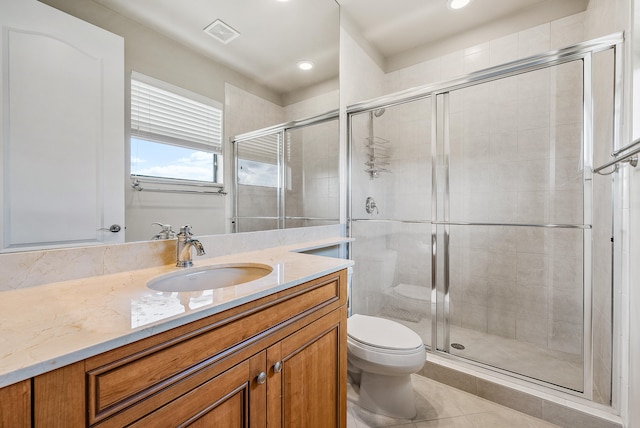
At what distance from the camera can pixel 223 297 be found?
2.29ft

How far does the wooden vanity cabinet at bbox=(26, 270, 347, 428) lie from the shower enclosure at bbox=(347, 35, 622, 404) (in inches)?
51.5

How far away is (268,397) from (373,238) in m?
1.74

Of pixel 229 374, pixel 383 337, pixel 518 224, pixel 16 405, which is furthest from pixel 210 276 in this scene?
pixel 518 224

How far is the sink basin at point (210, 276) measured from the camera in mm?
974

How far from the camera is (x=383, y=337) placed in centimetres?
150

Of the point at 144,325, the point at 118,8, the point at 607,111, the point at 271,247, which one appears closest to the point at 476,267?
the point at 607,111

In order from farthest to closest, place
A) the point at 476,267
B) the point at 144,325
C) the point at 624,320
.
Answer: the point at 476,267, the point at 624,320, the point at 144,325

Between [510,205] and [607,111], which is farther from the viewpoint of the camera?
[510,205]

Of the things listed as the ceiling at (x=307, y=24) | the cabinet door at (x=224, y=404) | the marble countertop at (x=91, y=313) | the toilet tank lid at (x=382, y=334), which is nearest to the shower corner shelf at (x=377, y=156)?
the ceiling at (x=307, y=24)

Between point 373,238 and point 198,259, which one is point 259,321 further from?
point 373,238

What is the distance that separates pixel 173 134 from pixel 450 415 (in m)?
2.00

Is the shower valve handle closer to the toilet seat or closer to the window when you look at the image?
the toilet seat

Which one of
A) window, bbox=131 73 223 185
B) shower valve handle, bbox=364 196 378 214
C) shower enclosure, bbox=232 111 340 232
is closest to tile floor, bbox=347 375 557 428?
shower enclosure, bbox=232 111 340 232

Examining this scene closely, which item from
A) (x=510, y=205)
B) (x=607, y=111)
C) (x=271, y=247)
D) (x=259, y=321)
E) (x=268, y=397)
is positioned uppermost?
(x=607, y=111)
